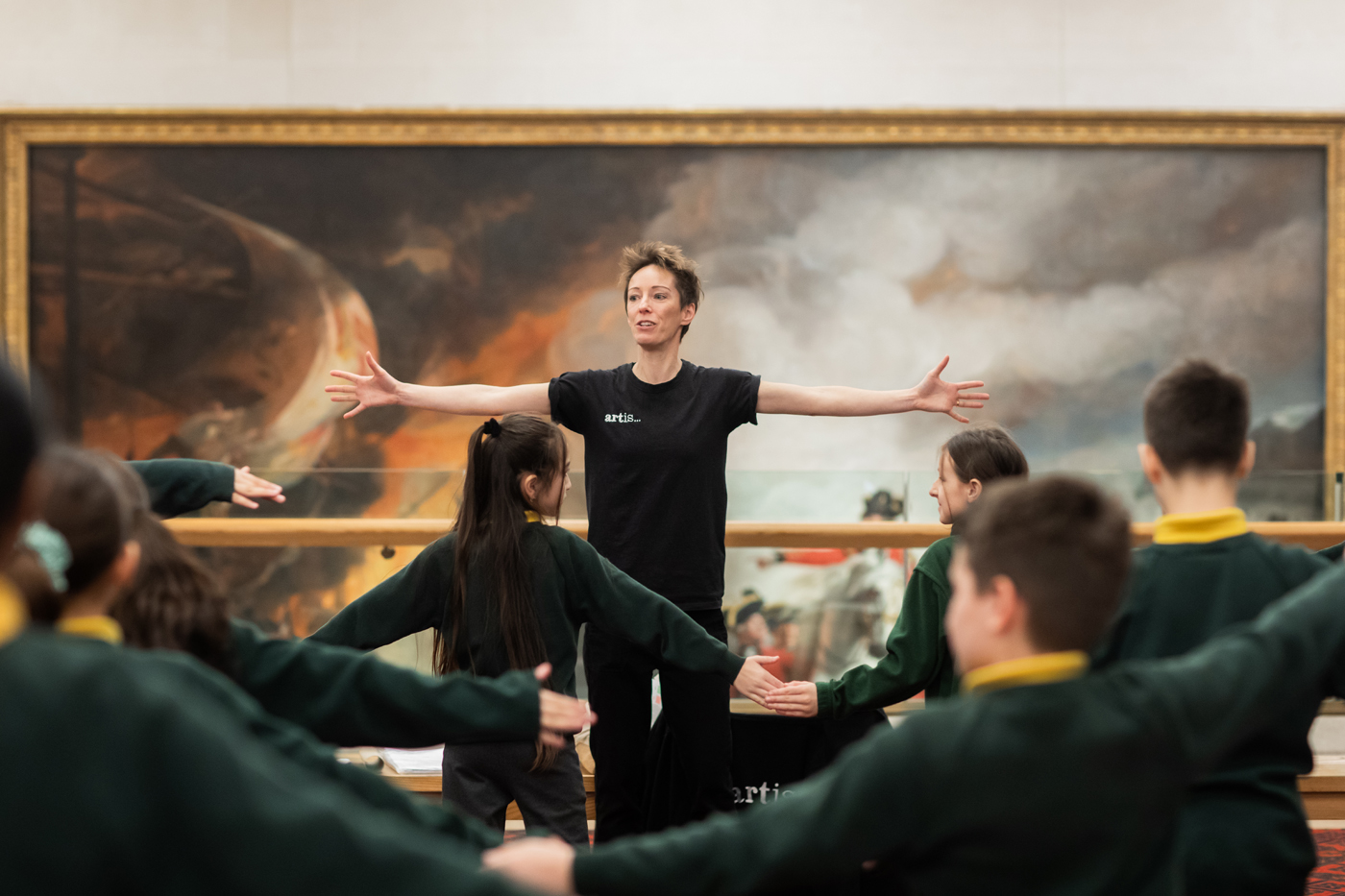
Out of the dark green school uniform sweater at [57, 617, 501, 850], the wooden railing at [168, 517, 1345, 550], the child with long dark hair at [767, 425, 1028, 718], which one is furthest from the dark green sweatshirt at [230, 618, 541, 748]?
the wooden railing at [168, 517, 1345, 550]


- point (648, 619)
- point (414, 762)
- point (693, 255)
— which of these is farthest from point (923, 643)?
point (693, 255)

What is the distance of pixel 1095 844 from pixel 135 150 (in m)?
7.06

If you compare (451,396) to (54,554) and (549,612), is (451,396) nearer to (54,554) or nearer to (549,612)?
(549,612)

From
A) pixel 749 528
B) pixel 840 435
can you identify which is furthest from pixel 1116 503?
pixel 840 435

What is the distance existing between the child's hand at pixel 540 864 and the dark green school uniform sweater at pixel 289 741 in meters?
0.14

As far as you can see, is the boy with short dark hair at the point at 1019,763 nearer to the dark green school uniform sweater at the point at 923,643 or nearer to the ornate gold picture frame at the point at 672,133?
the dark green school uniform sweater at the point at 923,643

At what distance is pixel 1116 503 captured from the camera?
55.2 inches

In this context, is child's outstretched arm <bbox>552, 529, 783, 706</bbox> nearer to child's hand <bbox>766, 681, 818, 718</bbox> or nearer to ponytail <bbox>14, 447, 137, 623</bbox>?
child's hand <bbox>766, 681, 818, 718</bbox>

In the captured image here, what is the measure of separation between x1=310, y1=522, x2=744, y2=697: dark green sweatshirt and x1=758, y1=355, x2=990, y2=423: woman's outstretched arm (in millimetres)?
789

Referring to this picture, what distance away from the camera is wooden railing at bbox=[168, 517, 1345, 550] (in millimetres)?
3910

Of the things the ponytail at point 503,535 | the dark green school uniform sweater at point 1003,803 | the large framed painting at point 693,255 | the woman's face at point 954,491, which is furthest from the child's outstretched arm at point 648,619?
the large framed painting at point 693,255

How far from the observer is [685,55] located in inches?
269

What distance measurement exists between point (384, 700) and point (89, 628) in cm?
66

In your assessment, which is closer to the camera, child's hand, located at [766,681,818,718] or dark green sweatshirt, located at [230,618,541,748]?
dark green sweatshirt, located at [230,618,541,748]
